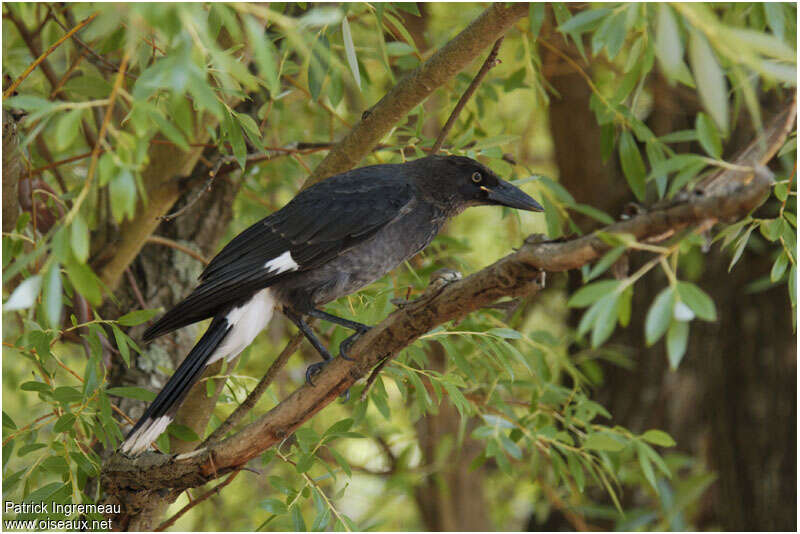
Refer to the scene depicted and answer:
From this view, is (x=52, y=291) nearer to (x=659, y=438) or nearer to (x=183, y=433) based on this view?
(x=183, y=433)

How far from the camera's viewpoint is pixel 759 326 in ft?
14.1

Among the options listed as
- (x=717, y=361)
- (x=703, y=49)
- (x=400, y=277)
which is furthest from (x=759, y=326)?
A: (x=703, y=49)

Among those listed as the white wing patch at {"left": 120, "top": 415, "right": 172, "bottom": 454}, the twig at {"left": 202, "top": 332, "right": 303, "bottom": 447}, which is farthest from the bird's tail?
the twig at {"left": 202, "top": 332, "right": 303, "bottom": 447}

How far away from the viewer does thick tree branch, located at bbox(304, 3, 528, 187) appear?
82.8 inches

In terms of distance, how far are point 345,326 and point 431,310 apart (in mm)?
621

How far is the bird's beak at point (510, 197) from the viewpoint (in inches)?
99.6

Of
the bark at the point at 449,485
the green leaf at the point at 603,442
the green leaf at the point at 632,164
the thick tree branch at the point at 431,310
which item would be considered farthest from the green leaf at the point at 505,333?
the bark at the point at 449,485

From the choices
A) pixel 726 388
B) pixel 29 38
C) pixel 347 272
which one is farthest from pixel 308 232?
pixel 726 388

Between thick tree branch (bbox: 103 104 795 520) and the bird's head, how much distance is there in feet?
2.80

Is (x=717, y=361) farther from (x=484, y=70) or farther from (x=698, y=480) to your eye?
(x=484, y=70)

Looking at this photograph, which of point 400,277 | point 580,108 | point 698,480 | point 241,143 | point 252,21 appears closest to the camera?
point 252,21

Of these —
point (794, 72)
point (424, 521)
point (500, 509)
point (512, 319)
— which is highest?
Answer: point (794, 72)

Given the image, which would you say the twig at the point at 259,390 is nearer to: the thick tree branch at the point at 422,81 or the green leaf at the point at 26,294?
the thick tree branch at the point at 422,81

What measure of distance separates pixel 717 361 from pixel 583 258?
3.27m
